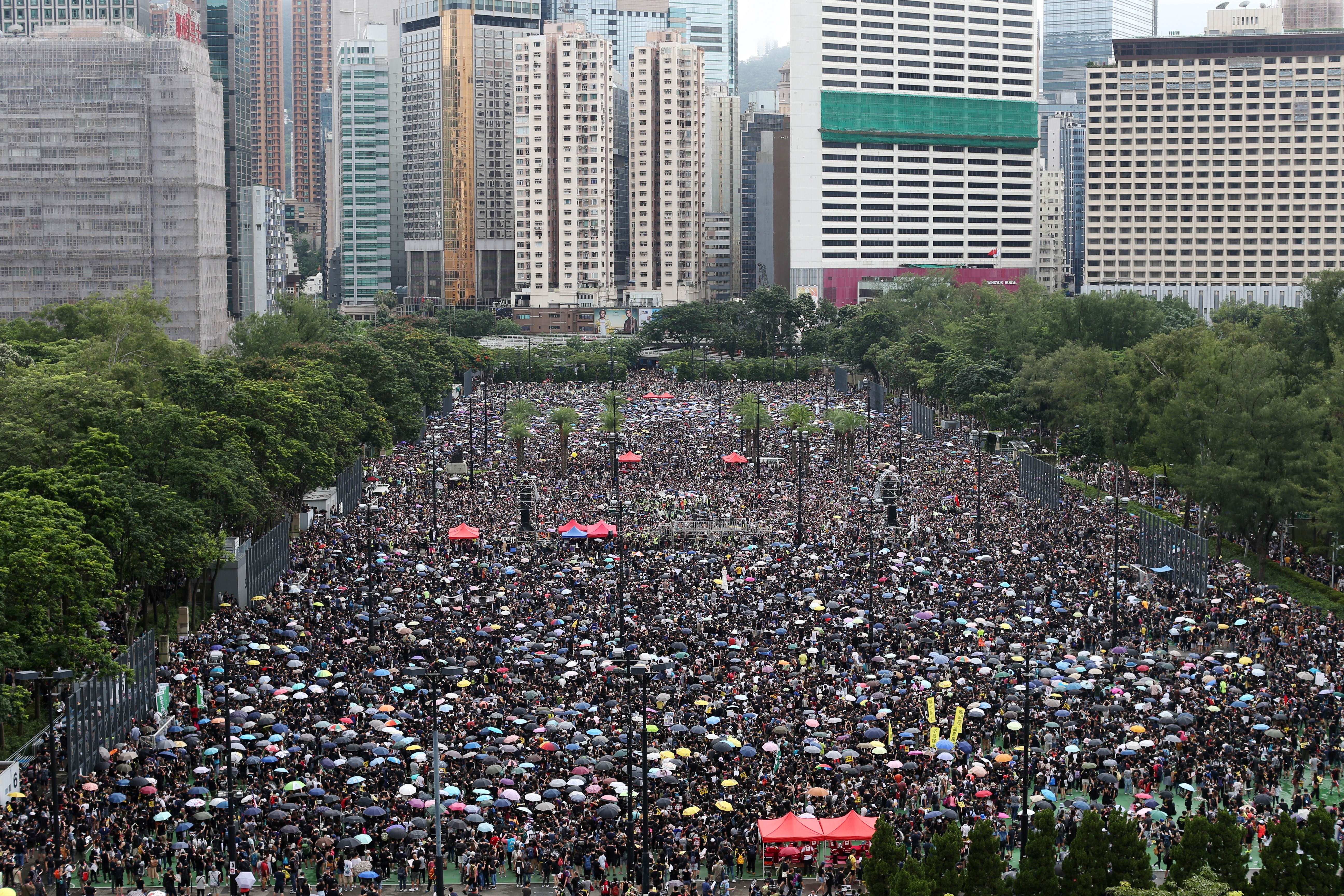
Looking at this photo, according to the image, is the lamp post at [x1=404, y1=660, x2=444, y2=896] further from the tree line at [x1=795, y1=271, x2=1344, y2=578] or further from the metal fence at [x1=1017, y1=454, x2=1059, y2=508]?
the metal fence at [x1=1017, y1=454, x2=1059, y2=508]

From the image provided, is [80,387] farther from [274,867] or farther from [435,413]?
[435,413]

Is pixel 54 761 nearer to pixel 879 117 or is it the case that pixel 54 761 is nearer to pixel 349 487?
pixel 349 487

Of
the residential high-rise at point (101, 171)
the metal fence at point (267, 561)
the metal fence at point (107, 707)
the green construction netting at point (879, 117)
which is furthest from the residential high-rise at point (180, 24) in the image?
the green construction netting at point (879, 117)

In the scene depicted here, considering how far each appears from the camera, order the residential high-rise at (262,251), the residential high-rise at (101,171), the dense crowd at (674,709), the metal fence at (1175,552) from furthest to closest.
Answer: the residential high-rise at (262,251) → the residential high-rise at (101,171) → the metal fence at (1175,552) → the dense crowd at (674,709)

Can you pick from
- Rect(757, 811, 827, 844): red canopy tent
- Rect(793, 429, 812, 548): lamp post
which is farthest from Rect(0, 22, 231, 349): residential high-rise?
Rect(757, 811, 827, 844): red canopy tent

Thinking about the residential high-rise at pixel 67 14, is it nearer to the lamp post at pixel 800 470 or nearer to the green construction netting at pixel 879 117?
the lamp post at pixel 800 470

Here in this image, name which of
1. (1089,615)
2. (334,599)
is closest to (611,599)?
(334,599)

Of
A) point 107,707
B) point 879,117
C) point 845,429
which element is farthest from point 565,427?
point 879,117
